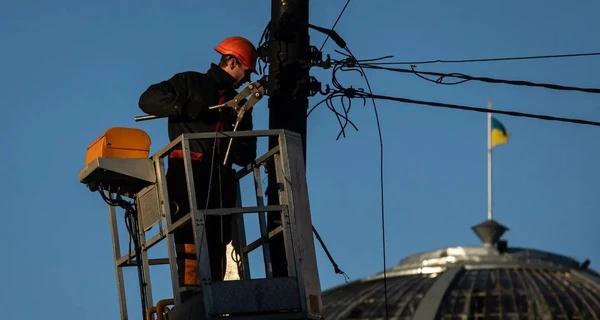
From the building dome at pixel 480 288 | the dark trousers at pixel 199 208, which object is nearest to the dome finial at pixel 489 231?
the building dome at pixel 480 288

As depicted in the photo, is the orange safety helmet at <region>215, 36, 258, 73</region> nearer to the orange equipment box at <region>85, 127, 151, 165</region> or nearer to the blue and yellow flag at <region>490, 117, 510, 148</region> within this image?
the orange equipment box at <region>85, 127, 151, 165</region>

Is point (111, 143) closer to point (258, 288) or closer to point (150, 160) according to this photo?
point (150, 160)

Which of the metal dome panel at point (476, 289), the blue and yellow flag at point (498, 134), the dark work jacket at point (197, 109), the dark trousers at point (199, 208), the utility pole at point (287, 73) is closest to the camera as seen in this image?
the dark trousers at point (199, 208)

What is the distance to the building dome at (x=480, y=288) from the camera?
3934cm

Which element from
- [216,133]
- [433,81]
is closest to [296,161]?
[216,133]

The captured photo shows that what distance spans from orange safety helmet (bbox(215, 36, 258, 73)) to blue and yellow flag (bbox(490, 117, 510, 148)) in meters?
33.3

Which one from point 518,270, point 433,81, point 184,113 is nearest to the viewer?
point 184,113

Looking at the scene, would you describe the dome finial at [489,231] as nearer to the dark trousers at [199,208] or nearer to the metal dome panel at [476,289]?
the metal dome panel at [476,289]

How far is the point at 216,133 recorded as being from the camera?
43.5ft

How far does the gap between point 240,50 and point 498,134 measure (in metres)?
33.8

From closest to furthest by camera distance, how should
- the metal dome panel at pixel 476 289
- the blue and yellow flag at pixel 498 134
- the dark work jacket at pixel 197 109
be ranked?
1. the dark work jacket at pixel 197 109
2. the metal dome panel at pixel 476 289
3. the blue and yellow flag at pixel 498 134

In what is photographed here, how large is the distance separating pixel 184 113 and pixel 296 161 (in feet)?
3.01

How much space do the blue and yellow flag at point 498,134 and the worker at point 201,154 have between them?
3358cm

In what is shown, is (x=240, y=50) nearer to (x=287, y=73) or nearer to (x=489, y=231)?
(x=287, y=73)
